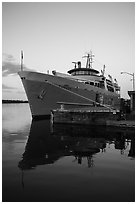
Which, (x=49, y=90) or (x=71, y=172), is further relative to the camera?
(x=49, y=90)

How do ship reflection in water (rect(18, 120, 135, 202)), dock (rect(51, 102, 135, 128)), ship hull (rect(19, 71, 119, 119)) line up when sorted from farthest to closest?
ship hull (rect(19, 71, 119, 119)) < dock (rect(51, 102, 135, 128)) < ship reflection in water (rect(18, 120, 135, 202))

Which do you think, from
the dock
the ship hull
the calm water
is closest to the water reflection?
the calm water

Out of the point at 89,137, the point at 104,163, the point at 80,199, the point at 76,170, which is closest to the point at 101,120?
the point at 89,137

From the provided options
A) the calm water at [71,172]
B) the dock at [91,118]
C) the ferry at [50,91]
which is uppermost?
the ferry at [50,91]

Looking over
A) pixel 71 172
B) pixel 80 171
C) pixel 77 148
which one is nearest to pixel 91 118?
pixel 77 148

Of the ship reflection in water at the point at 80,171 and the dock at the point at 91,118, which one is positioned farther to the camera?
the dock at the point at 91,118

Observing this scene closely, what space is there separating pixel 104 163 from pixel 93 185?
2967mm

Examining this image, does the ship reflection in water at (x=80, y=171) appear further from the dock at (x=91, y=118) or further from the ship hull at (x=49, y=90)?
the ship hull at (x=49, y=90)

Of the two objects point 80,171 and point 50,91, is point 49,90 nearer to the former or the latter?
point 50,91

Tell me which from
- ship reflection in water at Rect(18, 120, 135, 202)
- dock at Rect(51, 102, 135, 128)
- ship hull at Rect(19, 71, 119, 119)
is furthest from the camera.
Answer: ship hull at Rect(19, 71, 119, 119)

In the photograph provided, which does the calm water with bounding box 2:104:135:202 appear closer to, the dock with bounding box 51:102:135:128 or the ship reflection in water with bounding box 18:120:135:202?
the ship reflection in water with bounding box 18:120:135:202

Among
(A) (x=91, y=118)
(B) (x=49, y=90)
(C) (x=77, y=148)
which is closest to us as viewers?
(C) (x=77, y=148)

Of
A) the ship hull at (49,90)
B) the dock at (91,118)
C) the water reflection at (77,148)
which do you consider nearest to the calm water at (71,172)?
the water reflection at (77,148)

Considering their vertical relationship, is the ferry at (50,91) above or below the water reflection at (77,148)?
above
